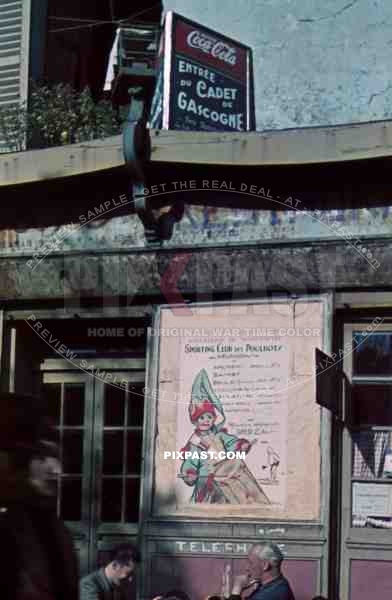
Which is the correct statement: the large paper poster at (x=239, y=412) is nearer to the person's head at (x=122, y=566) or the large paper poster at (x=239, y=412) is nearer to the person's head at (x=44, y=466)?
the person's head at (x=122, y=566)

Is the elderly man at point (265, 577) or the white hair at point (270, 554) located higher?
the white hair at point (270, 554)

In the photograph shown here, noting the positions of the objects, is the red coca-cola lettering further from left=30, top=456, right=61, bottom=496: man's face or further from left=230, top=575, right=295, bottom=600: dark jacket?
left=30, top=456, right=61, bottom=496: man's face

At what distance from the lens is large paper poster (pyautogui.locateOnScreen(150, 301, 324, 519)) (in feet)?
33.6

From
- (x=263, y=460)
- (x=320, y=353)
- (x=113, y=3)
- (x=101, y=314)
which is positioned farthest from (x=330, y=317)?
(x=113, y=3)

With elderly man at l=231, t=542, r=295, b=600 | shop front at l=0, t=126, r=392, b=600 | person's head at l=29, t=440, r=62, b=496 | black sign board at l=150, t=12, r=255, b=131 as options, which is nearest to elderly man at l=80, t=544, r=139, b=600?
elderly man at l=231, t=542, r=295, b=600

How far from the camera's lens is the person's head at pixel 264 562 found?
955 cm

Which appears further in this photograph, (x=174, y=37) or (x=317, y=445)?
(x=174, y=37)

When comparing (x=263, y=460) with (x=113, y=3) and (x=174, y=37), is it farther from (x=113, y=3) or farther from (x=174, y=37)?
(x=113, y=3)

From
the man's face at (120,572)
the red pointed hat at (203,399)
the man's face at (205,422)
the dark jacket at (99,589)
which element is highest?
the red pointed hat at (203,399)

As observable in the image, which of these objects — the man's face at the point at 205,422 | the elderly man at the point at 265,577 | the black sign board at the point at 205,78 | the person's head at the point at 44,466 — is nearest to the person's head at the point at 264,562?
the elderly man at the point at 265,577

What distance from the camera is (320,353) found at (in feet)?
32.9

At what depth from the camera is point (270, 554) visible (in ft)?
31.4

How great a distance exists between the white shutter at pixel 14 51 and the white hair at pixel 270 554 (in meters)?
4.16

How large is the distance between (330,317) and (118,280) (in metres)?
1.80
